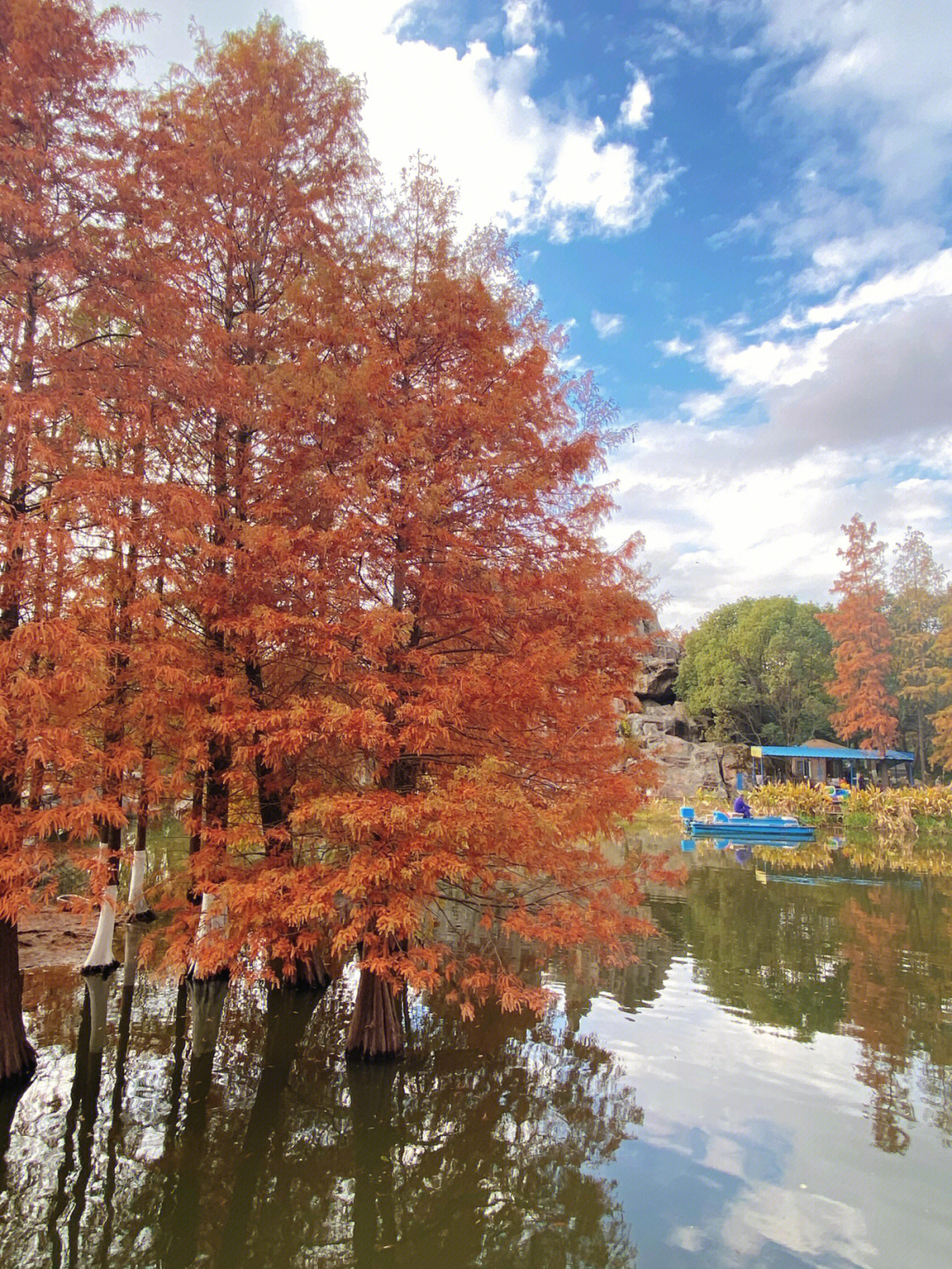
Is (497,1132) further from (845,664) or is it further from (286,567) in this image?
(845,664)

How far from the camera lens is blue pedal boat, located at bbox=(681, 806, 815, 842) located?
84.9ft

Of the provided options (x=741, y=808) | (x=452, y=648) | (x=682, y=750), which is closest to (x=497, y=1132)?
(x=452, y=648)

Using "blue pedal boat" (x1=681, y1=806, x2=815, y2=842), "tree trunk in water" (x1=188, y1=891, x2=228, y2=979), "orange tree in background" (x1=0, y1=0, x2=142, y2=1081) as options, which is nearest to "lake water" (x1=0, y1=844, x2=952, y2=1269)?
"tree trunk in water" (x1=188, y1=891, x2=228, y2=979)

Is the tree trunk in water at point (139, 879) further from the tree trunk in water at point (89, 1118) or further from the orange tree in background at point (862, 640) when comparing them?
the orange tree in background at point (862, 640)

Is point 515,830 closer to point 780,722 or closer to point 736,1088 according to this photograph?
point 736,1088

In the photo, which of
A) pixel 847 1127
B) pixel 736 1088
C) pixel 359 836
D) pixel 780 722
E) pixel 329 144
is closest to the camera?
pixel 359 836

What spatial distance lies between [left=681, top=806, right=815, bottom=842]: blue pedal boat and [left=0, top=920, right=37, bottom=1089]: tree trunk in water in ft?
78.1

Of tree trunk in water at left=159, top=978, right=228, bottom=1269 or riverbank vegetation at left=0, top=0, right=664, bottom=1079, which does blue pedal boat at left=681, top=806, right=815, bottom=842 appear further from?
tree trunk in water at left=159, top=978, right=228, bottom=1269

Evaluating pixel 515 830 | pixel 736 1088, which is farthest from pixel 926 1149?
pixel 515 830

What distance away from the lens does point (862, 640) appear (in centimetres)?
3456

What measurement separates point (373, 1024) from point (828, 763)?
1544 inches

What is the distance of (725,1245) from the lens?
516 cm

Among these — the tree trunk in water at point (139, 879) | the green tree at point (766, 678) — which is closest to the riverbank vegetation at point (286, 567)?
the tree trunk in water at point (139, 879)

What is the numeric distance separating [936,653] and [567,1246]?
125 feet
